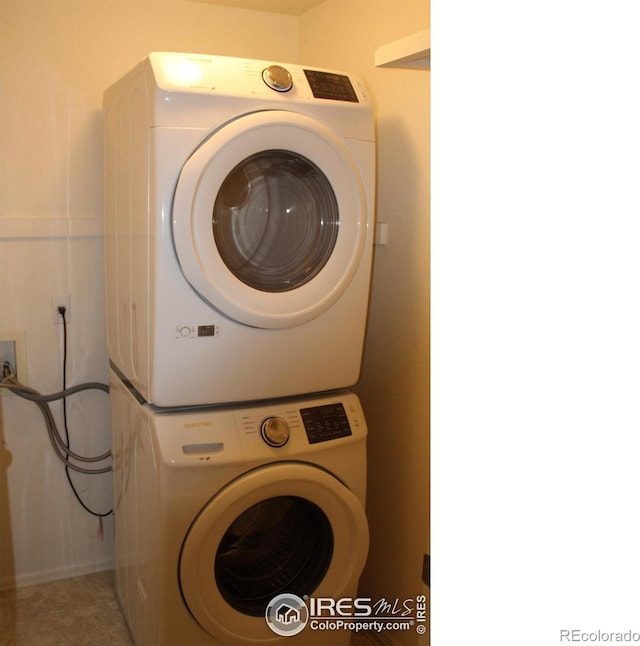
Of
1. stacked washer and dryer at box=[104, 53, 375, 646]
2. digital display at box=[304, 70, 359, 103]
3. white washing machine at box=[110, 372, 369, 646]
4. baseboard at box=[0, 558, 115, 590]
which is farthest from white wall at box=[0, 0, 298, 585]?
digital display at box=[304, 70, 359, 103]

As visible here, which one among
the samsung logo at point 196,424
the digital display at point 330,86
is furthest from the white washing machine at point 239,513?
the digital display at point 330,86

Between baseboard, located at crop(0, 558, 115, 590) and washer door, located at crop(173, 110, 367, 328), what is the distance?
1334mm

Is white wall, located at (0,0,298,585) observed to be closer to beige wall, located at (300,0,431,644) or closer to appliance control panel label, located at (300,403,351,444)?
beige wall, located at (300,0,431,644)

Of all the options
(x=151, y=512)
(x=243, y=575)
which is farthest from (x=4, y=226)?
(x=243, y=575)

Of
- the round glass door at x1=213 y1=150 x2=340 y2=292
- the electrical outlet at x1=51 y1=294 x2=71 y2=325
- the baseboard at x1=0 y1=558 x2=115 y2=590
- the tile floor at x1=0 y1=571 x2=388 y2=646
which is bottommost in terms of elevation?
the tile floor at x1=0 y1=571 x2=388 y2=646

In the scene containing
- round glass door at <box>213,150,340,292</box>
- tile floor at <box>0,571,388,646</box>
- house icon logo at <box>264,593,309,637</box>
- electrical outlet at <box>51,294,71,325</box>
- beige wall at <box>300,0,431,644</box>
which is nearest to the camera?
round glass door at <box>213,150,340,292</box>

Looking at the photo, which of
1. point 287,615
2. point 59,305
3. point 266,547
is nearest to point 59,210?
point 59,305

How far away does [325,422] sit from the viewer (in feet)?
6.33

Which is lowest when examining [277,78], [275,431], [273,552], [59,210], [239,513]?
[273,552]

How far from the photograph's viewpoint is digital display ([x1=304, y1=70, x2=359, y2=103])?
1856 millimetres

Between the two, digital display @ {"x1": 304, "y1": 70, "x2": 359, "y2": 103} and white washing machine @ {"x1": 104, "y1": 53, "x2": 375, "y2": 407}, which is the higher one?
digital display @ {"x1": 304, "y1": 70, "x2": 359, "y2": 103}

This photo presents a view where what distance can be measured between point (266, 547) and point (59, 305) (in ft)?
3.52

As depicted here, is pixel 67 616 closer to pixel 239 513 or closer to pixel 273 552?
pixel 273 552
